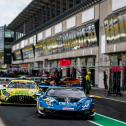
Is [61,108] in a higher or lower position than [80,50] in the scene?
lower

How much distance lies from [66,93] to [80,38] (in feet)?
136

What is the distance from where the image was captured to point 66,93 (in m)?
17.4

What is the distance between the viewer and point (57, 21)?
7219 centimetres

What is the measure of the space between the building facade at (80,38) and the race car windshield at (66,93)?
64.7 feet

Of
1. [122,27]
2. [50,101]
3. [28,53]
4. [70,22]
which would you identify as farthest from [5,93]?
[28,53]

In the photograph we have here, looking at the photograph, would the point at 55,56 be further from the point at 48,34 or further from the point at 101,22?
the point at 101,22

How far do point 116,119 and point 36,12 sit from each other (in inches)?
2980

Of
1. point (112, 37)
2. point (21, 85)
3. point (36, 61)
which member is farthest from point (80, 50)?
point (21, 85)

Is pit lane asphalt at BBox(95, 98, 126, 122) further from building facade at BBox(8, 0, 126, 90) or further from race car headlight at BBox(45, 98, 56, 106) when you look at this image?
building facade at BBox(8, 0, 126, 90)

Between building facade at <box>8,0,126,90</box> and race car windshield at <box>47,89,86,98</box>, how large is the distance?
1973 centimetres

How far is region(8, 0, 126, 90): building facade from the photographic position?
46.2 m

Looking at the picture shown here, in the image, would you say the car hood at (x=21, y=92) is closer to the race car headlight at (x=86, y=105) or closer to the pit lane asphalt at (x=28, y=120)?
the pit lane asphalt at (x=28, y=120)

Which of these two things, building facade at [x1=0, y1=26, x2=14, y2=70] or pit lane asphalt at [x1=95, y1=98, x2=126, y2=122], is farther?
building facade at [x1=0, y1=26, x2=14, y2=70]

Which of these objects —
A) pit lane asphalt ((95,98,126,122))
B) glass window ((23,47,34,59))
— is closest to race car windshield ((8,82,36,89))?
pit lane asphalt ((95,98,126,122))
